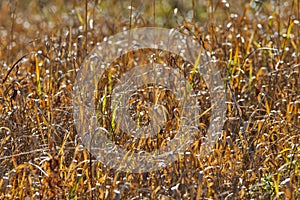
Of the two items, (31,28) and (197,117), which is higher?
(31,28)

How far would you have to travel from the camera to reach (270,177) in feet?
7.63

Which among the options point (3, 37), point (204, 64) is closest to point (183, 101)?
point (204, 64)

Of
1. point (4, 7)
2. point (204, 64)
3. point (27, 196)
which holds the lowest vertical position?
point (27, 196)

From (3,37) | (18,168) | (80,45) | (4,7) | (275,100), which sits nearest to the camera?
(18,168)

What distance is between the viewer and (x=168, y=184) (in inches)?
91.9

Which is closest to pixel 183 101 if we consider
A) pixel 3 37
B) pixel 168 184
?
pixel 168 184

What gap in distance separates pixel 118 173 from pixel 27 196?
0.33 meters

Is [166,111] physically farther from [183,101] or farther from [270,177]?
[270,177]

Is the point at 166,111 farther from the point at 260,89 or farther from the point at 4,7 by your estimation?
the point at 4,7

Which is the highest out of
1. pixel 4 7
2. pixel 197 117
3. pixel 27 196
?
pixel 4 7

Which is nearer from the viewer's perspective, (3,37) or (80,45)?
(80,45)

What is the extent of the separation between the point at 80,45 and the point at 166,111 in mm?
849

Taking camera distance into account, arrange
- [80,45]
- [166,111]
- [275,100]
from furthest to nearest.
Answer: [80,45] < [275,100] < [166,111]

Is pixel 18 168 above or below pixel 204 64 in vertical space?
below
